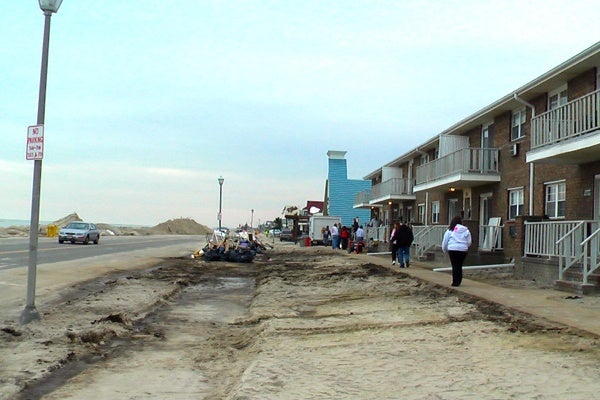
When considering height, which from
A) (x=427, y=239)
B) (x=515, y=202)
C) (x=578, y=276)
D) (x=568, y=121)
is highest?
(x=568, y=121)

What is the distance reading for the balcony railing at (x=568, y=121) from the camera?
14.2 metres

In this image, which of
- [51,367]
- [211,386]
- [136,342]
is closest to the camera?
[211,386]

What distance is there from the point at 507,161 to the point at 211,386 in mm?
17932

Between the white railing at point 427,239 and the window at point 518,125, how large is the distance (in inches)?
183

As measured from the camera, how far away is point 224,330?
10031 mm

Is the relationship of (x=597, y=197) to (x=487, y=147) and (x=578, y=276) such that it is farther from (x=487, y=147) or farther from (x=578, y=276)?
(x=487, y=147)

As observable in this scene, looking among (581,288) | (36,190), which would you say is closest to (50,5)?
(36,190)

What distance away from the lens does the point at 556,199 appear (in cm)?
1848

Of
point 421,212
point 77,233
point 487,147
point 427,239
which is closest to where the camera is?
point 487,147

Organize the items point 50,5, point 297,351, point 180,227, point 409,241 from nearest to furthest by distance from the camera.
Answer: point 297,351 → point 50,5 → point 409,241 → point 180,227

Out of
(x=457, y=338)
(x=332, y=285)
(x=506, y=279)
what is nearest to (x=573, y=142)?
(x=506, y=279)

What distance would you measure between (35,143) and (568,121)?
11.9 meters

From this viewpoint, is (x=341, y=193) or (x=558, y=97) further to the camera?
(x=341, y=193)

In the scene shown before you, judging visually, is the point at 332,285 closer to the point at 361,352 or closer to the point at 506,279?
the point at 506,279
